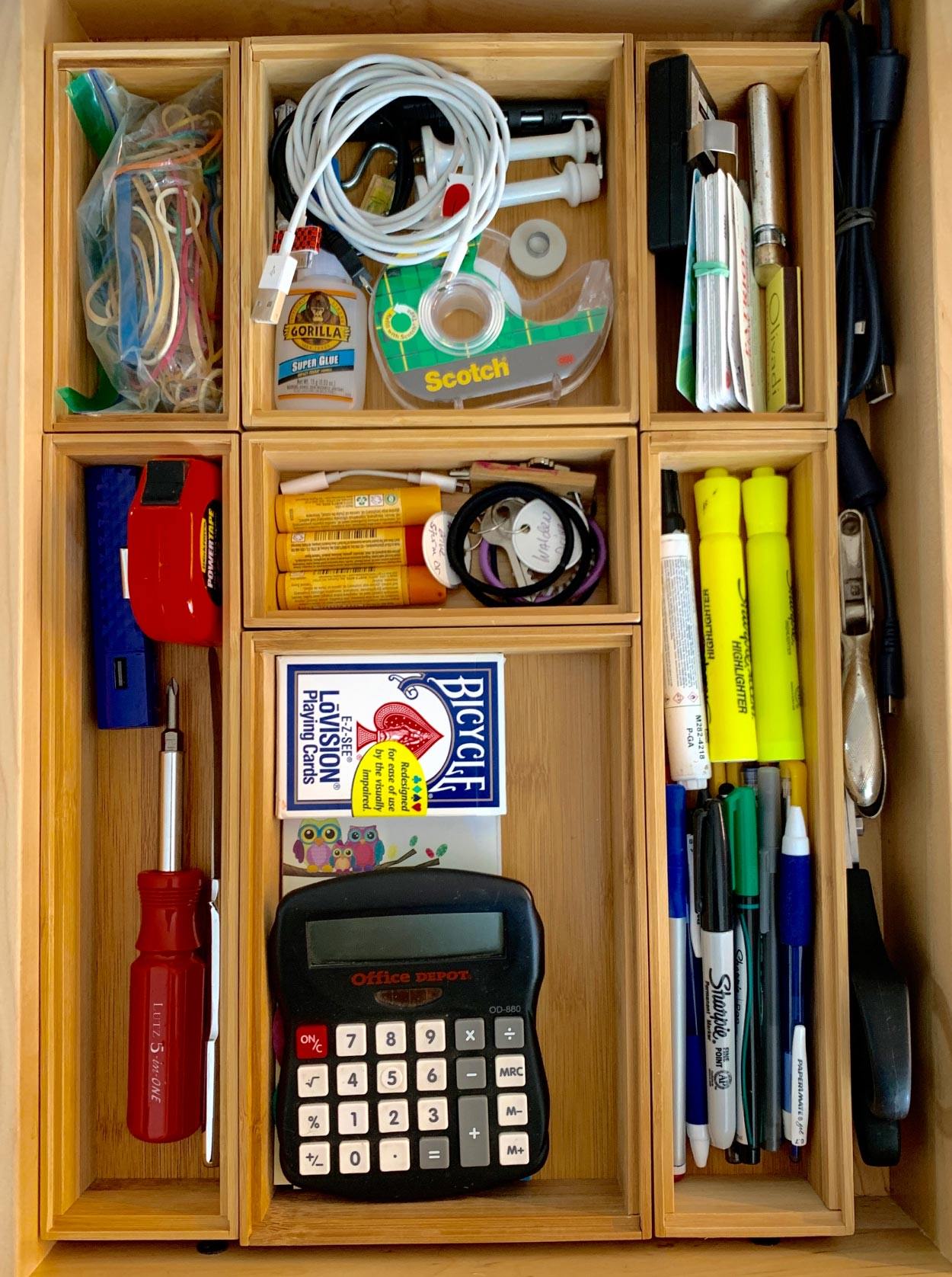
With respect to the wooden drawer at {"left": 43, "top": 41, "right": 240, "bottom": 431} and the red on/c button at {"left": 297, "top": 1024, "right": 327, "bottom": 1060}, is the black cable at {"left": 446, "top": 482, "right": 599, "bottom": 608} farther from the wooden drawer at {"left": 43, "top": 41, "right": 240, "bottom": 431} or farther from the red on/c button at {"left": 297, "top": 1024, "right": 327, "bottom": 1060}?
the red on/c button at {"left": 297, "top": 1024, "right": 327, "bottom": 1060}

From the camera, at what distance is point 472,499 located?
1.15 meters

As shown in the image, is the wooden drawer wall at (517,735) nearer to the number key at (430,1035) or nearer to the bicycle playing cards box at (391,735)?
the bicycle playing cards box at (391,735)

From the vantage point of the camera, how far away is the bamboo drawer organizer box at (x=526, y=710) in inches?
41.3

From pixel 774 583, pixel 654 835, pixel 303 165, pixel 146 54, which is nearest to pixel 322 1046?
pixel 654 835

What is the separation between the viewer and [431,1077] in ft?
3.48

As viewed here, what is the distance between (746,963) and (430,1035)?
0.35 meters

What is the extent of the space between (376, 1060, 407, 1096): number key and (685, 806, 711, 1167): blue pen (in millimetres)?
308

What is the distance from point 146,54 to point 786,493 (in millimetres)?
860

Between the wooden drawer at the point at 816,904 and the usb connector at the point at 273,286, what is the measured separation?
1.37 ft

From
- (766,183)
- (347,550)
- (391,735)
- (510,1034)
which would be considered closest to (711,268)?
(766,183)

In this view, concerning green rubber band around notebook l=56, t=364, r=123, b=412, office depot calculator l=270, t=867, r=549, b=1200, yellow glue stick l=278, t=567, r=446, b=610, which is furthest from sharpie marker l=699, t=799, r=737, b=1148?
green rubber band around notebook l=56, t=364, r=123, b=412

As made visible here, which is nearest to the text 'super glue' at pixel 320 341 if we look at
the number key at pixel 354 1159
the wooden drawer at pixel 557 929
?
the wooden drawer at pixel 557 929

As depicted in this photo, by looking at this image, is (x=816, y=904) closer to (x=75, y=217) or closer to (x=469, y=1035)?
(x=469, y=1035)

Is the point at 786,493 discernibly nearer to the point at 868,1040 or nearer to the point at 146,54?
the point at 868,1040
